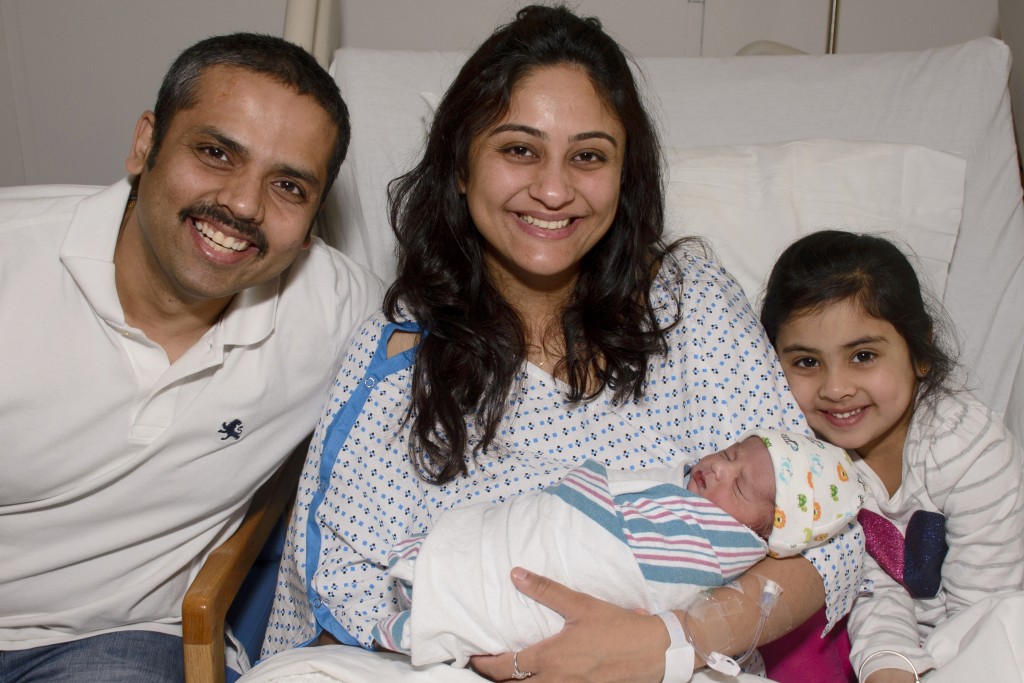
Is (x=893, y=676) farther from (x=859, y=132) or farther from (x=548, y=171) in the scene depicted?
(x=859, y=132)

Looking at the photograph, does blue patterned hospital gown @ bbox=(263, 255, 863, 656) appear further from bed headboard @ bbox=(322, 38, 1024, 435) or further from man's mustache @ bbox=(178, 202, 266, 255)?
bed headboard @ bbox=(322, 38, 1024, 435)

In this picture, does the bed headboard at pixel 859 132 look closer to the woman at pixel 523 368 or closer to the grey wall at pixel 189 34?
the woman at pixel 523 368

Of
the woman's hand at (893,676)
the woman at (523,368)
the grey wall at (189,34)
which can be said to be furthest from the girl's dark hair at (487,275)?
the grey wall at (189,34)

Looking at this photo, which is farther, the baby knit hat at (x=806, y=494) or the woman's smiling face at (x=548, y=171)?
the woman's smiling face at (x=548, y=171)

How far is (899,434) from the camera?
2.02 m

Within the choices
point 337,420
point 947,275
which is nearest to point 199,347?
point 337,420

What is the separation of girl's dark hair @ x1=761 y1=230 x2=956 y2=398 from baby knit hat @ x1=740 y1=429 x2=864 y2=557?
0.38m

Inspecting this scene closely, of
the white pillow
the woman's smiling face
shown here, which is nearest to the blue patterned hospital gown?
the woman's smiling face

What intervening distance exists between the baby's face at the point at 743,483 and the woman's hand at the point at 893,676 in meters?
0.32

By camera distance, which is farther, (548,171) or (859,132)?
(859,132)

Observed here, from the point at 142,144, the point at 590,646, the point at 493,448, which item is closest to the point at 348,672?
the point at 590,646

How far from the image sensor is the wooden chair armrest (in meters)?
1.71

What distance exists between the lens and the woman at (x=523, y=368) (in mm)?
1830

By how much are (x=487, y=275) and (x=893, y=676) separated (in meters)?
1.14
